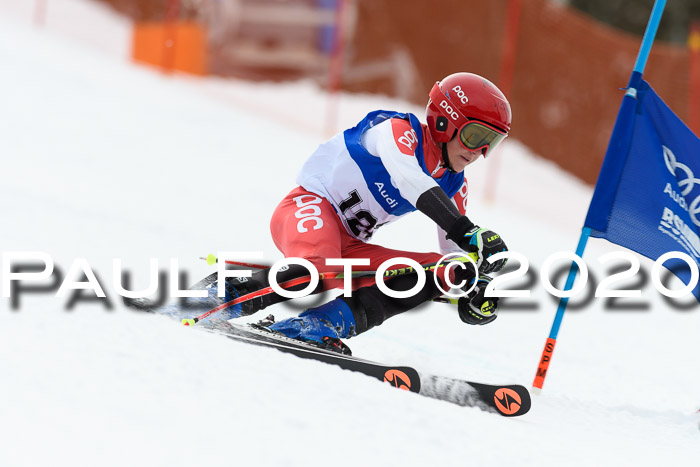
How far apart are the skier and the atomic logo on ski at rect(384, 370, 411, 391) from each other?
46cm

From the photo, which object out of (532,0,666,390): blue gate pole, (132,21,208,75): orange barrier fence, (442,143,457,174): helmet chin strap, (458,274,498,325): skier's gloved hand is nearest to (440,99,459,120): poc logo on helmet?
(442,143,457,174): helmet chin strap

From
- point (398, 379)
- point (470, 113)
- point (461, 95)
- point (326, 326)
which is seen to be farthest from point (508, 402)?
point (461, 95)

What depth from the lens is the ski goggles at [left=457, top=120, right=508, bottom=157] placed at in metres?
4.03

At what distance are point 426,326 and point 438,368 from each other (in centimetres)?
155

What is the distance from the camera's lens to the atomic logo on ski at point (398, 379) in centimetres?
357

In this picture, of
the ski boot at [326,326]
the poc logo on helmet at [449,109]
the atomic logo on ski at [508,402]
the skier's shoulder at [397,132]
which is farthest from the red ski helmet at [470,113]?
the atomic logo on ski at [508,402]

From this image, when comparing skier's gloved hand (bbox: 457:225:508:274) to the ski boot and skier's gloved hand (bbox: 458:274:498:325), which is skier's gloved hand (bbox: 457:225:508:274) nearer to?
skier's gloved hand (bbox: 458:274:498:325)

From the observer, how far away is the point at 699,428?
4.05 m

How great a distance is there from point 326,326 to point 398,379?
0.51 meters

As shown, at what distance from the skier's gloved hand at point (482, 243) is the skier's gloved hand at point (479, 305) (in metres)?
0.23

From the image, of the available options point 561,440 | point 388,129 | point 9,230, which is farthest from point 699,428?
point 9,230

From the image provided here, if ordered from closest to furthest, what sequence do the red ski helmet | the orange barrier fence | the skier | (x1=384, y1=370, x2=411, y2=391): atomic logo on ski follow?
1. (x1=384, y1=370, x2=411, y2=391): atomic logo on ski
2. the skier
3. the red ski helmet
4. the orange barrier fence

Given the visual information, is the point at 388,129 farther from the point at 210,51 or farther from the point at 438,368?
the point at 210,51

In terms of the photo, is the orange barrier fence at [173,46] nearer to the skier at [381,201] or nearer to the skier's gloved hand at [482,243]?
the skier at [381,201]
